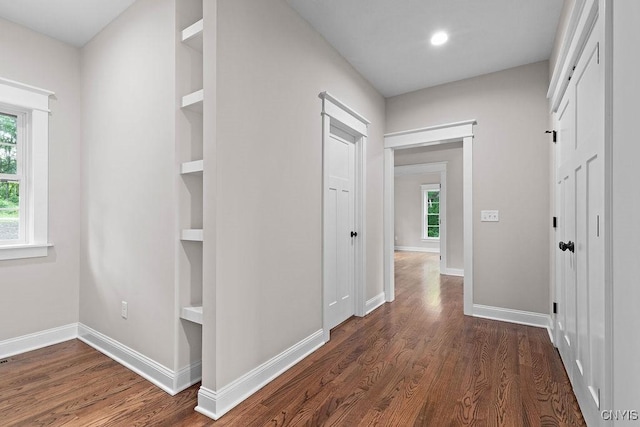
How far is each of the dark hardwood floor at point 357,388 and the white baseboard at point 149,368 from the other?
5 centimetres

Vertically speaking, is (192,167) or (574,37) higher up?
(574,37)

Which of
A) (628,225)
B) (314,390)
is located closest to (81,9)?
(314,390)

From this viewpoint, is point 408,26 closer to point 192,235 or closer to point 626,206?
point 626,206

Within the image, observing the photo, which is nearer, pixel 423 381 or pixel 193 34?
pixel 193 34

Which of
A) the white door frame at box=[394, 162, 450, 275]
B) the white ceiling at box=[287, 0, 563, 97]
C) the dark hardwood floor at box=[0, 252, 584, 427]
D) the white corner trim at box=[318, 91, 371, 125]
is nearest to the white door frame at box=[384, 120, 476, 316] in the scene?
the white ceiling at box=[287, 0, 563, 97]

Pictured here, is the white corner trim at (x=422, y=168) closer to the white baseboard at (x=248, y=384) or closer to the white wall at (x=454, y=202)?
the white wall at (x=454, y=202)

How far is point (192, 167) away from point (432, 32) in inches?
90.5

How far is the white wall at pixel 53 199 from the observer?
97.0 inches

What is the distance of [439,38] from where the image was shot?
2762 mm

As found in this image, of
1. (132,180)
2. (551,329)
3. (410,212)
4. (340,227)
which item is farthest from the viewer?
(410,212)

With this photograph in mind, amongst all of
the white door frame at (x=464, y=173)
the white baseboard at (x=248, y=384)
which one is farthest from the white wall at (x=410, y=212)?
the white baseboard at (x=248, y=384)

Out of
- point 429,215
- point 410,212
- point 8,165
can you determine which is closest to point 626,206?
point 8,165

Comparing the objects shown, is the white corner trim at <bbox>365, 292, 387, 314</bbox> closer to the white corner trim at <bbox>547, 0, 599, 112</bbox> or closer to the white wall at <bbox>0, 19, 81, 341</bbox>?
the white corner trim at <bbox>547, 0, 599, 112</bbox>

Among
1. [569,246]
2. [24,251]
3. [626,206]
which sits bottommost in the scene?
[24,251]
